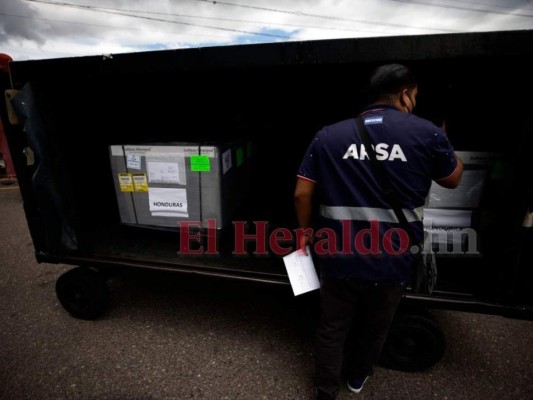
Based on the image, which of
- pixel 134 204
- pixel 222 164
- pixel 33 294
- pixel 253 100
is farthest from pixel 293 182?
pixel 33 294

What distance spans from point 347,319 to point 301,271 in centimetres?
34

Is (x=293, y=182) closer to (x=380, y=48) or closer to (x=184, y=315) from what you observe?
(x=184, y=315)

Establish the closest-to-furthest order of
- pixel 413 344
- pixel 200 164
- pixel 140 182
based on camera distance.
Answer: pixel 413 344 → pixel 200 164 → pixel 140 182

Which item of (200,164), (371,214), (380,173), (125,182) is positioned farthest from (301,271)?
(125,182)

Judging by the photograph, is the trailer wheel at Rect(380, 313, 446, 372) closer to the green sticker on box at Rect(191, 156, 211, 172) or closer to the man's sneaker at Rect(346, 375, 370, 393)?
the man's sneaker at Rect(346, 375, 370, 393)

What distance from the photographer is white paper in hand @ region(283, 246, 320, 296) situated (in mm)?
1680

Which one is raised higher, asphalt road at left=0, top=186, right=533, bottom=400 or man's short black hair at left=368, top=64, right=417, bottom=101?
man's short black hair at left=368, top=64, right=417, bottom=101

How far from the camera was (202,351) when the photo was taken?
6.85 feet

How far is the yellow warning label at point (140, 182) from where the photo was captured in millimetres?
2156

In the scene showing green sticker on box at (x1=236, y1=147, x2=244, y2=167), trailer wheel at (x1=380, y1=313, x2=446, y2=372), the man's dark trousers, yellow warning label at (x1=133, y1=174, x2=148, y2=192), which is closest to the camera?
the man's dark trousers

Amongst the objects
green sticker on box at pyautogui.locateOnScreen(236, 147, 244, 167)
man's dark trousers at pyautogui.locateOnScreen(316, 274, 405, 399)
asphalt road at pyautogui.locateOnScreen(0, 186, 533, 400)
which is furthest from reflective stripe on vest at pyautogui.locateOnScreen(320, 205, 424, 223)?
green sticker on box at pyautogui.locateOnScreen(236, 147, 244, 167)

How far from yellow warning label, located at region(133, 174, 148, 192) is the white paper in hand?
119cm

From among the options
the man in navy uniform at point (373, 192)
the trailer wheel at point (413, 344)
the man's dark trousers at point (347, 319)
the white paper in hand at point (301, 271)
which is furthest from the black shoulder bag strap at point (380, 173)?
the trailer wheel at point (413, 344)

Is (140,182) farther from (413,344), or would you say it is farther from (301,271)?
(413,344)
